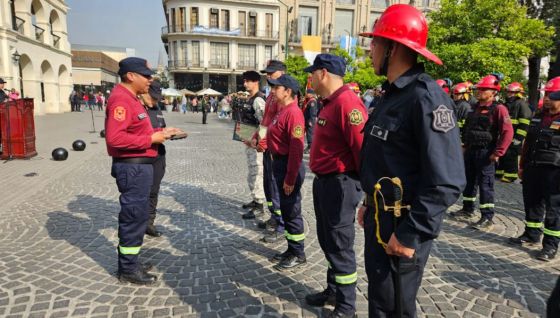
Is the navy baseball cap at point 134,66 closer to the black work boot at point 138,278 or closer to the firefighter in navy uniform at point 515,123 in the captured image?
the black work boot at point 138,278

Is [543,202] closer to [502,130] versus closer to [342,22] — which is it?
[502,130]

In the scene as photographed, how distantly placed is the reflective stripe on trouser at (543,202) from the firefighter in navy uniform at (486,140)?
635mm

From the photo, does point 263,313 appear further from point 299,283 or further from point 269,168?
point 269,168

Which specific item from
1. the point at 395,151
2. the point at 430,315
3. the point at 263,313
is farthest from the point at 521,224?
the point at 395,151

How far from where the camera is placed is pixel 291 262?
4133 mm

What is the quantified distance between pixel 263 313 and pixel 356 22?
5337cm

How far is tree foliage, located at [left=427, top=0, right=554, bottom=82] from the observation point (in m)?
12.6

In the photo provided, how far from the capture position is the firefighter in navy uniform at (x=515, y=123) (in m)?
6.58

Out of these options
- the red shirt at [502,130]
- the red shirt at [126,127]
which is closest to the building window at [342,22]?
the red shirt at [502,130]

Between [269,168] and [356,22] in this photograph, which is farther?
[356,22]

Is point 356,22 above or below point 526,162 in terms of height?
above

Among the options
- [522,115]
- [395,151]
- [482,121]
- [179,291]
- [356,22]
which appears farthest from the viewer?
[356,22]

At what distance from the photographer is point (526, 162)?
4.82 m

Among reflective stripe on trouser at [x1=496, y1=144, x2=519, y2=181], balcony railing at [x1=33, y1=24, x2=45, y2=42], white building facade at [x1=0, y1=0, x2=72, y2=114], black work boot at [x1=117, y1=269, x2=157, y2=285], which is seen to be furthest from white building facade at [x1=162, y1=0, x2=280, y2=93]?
black work boot at [x1=117, y1=269, x2=157, y2=285]
